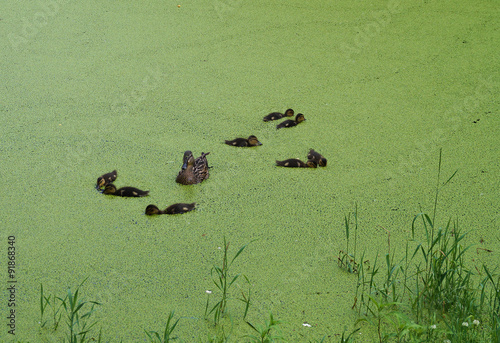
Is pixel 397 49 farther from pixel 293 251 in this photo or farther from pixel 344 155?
pixel 293 251

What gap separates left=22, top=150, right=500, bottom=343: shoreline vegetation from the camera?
1.70m

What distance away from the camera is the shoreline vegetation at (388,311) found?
1.70m

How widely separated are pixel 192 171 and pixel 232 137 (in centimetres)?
46

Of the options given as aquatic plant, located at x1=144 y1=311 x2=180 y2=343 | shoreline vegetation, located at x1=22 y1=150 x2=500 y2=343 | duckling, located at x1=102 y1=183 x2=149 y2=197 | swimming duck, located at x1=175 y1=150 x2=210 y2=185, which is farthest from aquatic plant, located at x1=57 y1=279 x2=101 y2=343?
swimming duck, located at x1=175 y1=150 x2=210 y2=185

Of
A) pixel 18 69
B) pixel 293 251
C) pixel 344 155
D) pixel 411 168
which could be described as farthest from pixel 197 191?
pixel 18 69

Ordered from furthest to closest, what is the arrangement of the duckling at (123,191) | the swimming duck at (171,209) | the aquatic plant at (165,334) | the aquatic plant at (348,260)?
the duckling at (123,191) → the swimming duck at (171,209) → the aquatic plant at (348,260) → the aquatic plant at (165,334)

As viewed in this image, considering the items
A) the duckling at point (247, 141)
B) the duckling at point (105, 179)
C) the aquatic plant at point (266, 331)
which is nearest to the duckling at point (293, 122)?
the duckling at point (247, 141)

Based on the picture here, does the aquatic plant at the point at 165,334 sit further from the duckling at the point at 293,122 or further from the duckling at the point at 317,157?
the duckling at the point at 293,122

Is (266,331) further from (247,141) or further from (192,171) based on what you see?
(247,141)

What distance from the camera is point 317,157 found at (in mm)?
2682

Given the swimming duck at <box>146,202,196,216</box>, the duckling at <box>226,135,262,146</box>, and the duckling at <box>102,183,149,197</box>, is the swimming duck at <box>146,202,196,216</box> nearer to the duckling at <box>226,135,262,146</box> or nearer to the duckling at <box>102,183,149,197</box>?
→ the duckling at <box>102,183,149,197</box>

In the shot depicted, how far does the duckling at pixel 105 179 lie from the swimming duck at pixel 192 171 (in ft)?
0.99

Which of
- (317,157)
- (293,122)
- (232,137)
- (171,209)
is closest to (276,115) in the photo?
(293,122)

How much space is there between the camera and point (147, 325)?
5.99 ft
